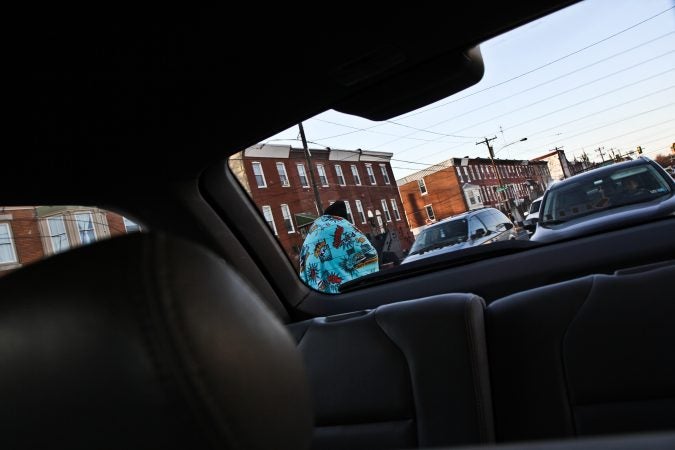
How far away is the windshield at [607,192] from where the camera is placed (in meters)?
3.29

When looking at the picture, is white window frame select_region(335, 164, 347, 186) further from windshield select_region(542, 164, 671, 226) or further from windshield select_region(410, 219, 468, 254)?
windshield select_region(542, 164, 671, 226)

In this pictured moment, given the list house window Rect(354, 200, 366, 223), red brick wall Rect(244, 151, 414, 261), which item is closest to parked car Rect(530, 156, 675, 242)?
red brick wall Rect(244, 151, 414, 261)

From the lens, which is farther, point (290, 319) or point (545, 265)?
point (290, 319)

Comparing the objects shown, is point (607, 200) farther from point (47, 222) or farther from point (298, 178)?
point (298, 178)

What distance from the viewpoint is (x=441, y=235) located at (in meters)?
5.20

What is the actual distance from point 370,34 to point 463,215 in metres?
3.73

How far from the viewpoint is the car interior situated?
2.12 feet

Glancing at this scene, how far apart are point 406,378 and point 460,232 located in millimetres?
2819

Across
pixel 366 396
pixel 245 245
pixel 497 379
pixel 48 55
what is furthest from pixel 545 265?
pixel 48 55

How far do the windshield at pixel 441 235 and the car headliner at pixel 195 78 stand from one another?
6.79 feet

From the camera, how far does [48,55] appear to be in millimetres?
1934

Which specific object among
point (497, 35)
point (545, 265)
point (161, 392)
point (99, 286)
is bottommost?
point (545, 265)

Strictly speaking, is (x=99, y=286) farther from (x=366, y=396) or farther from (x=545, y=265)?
(x=545, y=265)

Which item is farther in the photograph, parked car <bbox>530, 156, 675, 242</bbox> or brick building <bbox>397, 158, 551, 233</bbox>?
brick building <bbox>397, 158, 551, 233</bbox>
